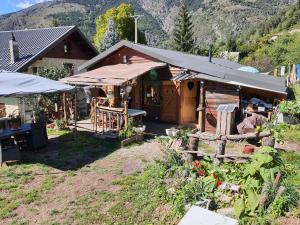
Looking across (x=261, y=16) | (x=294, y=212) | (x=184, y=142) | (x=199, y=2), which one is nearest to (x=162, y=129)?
(x=184, y=142)

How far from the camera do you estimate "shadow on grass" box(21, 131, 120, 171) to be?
32.6 feet

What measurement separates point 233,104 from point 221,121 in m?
1.06

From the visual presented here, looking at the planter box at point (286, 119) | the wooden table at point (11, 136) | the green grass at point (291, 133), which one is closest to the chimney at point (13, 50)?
the wooden table at point (11, 136)

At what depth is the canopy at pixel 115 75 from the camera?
13.0m

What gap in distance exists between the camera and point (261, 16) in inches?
3888

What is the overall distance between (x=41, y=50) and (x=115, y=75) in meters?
6.99

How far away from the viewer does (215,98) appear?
44.5 feet

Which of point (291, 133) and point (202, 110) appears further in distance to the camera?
point (202, 110)

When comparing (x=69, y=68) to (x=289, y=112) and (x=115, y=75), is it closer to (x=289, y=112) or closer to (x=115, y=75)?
(x=115, y=75)

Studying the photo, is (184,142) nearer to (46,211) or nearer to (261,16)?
(46,211)

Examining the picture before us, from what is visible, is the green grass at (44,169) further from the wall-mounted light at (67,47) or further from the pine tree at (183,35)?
the pine tree at (183,35)

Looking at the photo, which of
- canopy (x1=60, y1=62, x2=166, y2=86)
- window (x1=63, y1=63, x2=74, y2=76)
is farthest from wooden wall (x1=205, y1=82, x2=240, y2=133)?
window (x1=63, y1=63, x2=74, y2=76)

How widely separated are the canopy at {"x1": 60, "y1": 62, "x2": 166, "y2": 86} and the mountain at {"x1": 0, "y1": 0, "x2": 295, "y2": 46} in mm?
76576

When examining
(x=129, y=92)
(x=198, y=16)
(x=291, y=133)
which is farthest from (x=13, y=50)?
(x=198, y=16)
